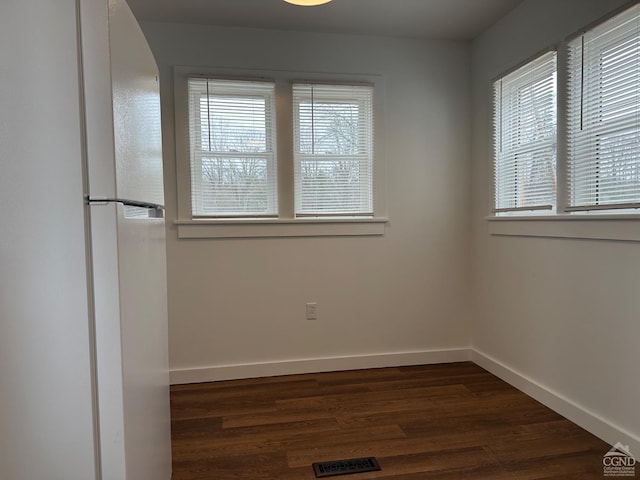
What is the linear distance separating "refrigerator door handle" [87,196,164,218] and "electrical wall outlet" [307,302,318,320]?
5.50 ft

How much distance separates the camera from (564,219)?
2.21m

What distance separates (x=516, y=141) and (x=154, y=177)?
2.36m

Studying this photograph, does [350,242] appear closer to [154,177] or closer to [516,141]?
[516,141]

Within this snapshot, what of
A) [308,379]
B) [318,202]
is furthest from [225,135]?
[308,379]

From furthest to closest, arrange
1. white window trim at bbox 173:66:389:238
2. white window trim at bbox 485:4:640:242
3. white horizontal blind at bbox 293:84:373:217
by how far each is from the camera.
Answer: white horizontal blind at bbox 293:84:373:217 < white window trim at bbox 173:66:389:238 < white window trim at bbox 485:4:640:242

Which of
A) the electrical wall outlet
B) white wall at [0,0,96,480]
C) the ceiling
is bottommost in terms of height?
the electrical wall outlet

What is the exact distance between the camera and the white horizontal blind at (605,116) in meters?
1.86

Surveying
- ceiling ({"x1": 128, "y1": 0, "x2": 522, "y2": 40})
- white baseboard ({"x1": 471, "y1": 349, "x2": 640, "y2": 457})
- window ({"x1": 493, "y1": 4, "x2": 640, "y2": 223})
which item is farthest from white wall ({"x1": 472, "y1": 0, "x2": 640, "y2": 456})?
ceiling ({"x1": 128, "y1": 0, "x2": 522, "y2": 40})

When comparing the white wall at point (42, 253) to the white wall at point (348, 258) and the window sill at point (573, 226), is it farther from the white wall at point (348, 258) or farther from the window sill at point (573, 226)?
the window sill at point (573, 226)

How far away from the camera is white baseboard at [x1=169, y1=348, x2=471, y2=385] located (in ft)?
9.29

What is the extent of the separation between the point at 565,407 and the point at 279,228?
212cm

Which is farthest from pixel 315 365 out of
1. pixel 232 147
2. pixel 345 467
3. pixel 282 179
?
pixel 232 147

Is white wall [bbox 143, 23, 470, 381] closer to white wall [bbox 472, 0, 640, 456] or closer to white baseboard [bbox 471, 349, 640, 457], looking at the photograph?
white wall [bbox 472, 0, 640, 456]

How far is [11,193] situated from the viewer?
2.79 feet
